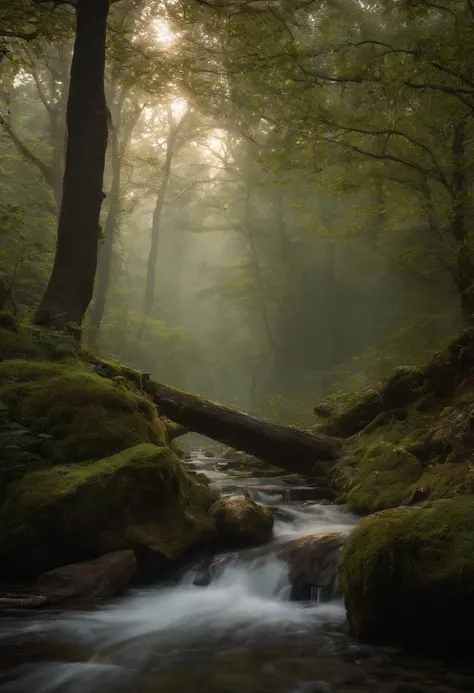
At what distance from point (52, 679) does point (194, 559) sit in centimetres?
252

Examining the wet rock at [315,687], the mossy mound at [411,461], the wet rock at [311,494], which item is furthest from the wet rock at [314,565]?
the wet rock at [311,494]

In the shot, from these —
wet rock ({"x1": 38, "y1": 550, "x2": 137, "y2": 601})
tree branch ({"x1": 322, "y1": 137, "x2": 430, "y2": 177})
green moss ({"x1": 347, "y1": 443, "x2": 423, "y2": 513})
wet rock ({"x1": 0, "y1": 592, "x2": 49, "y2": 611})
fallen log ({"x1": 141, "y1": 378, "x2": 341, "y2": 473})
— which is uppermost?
tree branch ({"x1": 322, "y1": 137, "x2": 430, "y2": 177})

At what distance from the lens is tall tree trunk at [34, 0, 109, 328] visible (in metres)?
8.48

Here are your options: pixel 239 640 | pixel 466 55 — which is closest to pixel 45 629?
pixel 239 640

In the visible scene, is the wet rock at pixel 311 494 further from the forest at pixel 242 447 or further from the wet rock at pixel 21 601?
the wet rock at pixel 21 601

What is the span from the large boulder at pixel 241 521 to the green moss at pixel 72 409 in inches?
48.8

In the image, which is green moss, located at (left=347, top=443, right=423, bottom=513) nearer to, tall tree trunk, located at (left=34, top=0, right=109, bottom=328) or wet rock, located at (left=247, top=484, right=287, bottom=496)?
wet rock, located at (left=247, top=484, right=287, bottom=496)

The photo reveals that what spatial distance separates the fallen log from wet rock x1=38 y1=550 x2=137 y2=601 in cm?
389

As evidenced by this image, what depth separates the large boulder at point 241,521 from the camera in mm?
6109

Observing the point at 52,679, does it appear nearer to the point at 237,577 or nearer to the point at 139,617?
the point at 139,617

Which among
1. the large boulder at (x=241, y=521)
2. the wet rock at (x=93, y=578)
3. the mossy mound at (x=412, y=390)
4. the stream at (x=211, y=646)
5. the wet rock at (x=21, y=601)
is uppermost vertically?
the mossy mound at (x=412, y=390)

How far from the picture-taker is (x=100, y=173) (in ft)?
28.7

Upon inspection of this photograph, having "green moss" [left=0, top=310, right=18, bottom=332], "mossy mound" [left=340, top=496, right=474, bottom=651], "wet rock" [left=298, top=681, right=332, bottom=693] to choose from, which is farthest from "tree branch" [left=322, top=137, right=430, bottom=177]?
"wet rock" [left=298, top=681, right=332, bottom=693]

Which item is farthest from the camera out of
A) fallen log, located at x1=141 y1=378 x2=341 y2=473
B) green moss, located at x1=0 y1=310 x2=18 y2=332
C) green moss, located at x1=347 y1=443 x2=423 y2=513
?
fallen log, located at x1=141 y1=378 x2=341 y2=473
